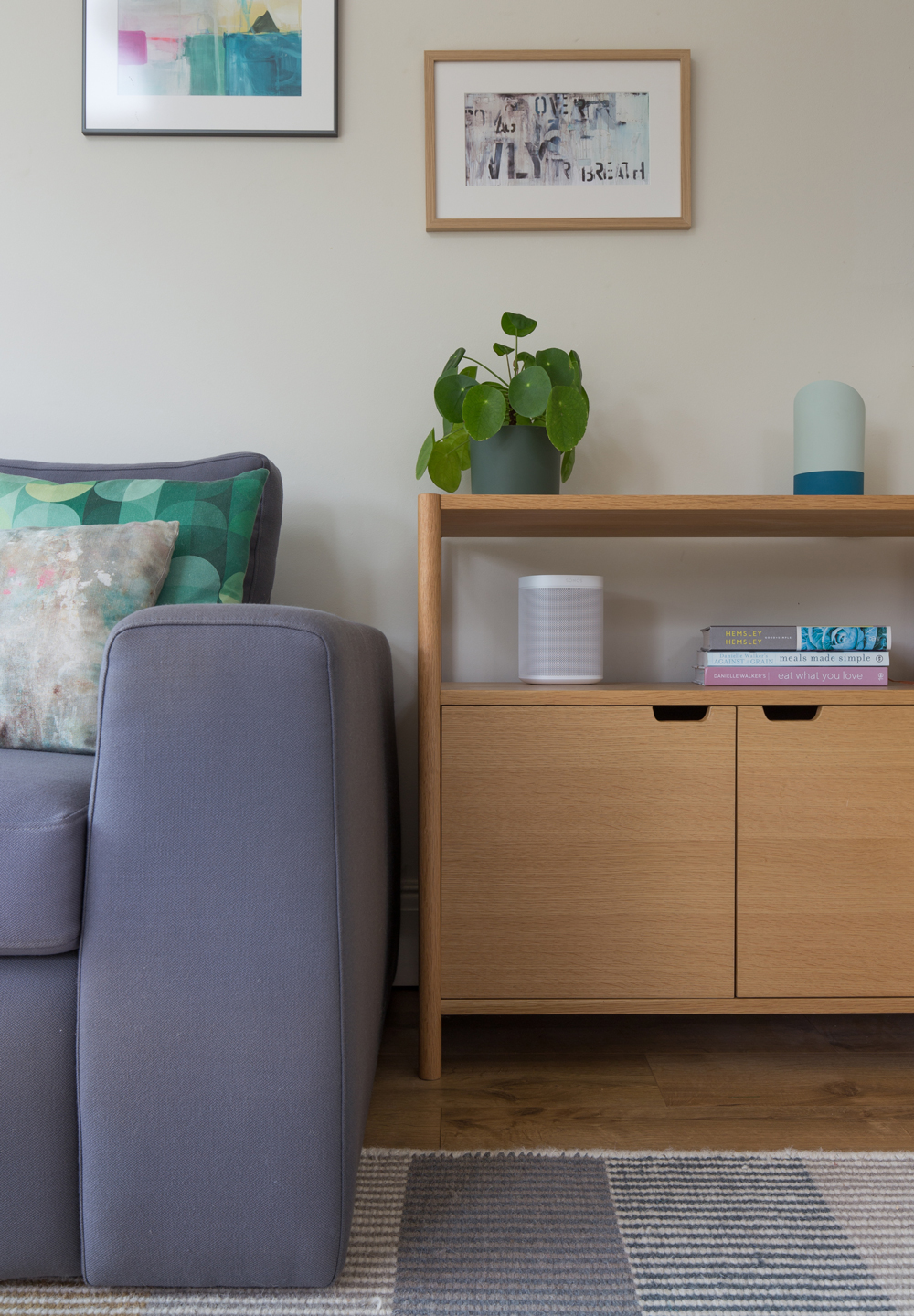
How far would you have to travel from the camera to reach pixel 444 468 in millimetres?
1343

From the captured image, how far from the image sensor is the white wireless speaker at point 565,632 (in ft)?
4.38

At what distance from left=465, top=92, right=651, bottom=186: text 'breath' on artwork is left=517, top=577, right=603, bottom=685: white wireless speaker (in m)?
0.81

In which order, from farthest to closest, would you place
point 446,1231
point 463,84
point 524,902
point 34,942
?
point 463,84, point 524,902, point 446,1231, point 34,942

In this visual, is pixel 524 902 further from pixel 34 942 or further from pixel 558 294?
pixel 558 294

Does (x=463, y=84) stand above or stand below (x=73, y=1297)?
above

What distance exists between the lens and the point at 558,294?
159 cm

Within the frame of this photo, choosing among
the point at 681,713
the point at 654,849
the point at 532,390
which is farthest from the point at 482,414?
the point at 654,849

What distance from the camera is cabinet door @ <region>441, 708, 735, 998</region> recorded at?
120cm

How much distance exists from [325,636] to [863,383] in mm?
1338

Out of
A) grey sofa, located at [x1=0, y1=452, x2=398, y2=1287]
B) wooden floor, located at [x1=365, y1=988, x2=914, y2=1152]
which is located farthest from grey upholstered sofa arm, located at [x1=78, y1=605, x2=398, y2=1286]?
wooden floor, located at [x1=365, y1=988, x2=914, y2=1152]

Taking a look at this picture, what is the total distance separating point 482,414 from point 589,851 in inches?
26.1

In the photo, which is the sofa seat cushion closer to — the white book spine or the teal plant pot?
the teal plant pot

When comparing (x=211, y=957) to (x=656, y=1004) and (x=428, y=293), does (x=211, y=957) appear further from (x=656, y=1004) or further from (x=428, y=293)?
(x=428, y=293)

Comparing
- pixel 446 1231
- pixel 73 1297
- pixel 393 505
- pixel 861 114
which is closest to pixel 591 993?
pixel 446 1231
